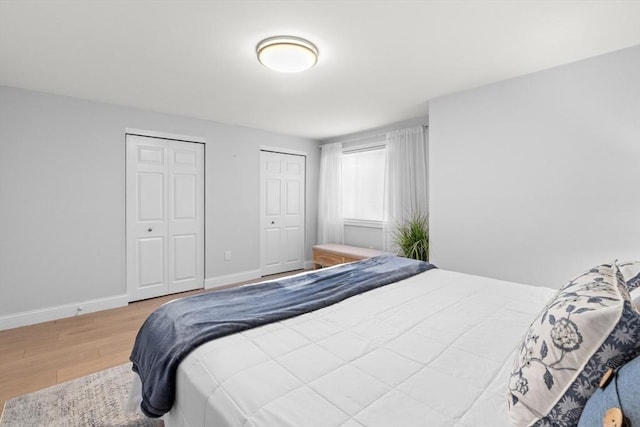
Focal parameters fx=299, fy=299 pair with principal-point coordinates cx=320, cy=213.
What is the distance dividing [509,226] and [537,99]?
1195 millimetres

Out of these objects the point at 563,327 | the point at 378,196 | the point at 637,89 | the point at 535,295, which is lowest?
the point at 535,295

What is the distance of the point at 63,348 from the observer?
2.72 metres

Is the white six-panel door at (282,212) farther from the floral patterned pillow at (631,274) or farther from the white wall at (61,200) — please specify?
the floral patterned pillow at (631,274)

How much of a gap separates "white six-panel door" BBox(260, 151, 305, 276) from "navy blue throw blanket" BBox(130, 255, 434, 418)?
291 centimetres

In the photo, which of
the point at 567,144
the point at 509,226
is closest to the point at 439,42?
the point at 567,144

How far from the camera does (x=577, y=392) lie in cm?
73

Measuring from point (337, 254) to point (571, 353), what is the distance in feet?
13.1

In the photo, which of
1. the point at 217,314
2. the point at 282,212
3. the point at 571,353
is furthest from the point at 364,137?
the point at 571,353

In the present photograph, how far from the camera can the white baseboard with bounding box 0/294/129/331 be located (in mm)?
3119

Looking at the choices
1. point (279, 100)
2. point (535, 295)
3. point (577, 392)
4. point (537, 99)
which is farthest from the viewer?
point (279, 100)

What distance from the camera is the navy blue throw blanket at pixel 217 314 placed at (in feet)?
4.33

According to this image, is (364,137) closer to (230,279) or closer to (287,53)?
(287,53)

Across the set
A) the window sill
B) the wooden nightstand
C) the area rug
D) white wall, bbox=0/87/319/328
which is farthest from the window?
the area rug

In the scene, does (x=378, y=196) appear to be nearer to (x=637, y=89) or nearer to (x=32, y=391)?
(x=637, y=89)
